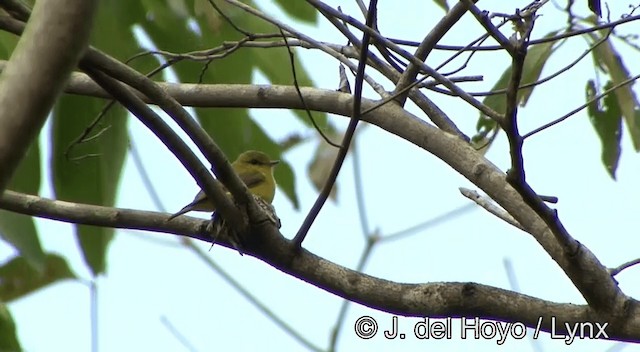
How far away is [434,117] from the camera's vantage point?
323 cm

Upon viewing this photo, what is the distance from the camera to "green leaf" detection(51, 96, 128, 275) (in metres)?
3.44

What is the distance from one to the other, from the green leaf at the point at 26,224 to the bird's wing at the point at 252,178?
2.01 meters

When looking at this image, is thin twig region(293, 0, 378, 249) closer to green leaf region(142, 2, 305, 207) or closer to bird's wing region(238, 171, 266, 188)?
green leaf region(142, 2, 305, 207)

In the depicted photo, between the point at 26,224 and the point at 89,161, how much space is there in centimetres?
33

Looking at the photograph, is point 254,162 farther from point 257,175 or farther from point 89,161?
point 89,161

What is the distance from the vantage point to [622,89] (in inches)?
140

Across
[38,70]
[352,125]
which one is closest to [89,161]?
[352,125]

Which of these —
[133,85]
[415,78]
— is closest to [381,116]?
[415,78]

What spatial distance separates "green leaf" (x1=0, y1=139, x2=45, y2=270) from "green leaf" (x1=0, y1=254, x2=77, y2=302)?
13 cm

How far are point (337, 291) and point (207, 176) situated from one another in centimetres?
55

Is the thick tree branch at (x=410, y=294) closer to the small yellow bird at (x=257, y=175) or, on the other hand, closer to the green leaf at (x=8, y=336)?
the green leaf at (x=8, y=336)

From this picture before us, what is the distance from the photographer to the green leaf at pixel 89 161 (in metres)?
3.44

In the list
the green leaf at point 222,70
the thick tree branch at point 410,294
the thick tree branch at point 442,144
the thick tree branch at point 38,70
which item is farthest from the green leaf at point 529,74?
the thick tree branch at point 38,70

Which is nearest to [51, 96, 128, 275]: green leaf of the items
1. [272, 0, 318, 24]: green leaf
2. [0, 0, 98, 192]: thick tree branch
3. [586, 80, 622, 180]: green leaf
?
[272, 0, 318, 24]: green leaf
